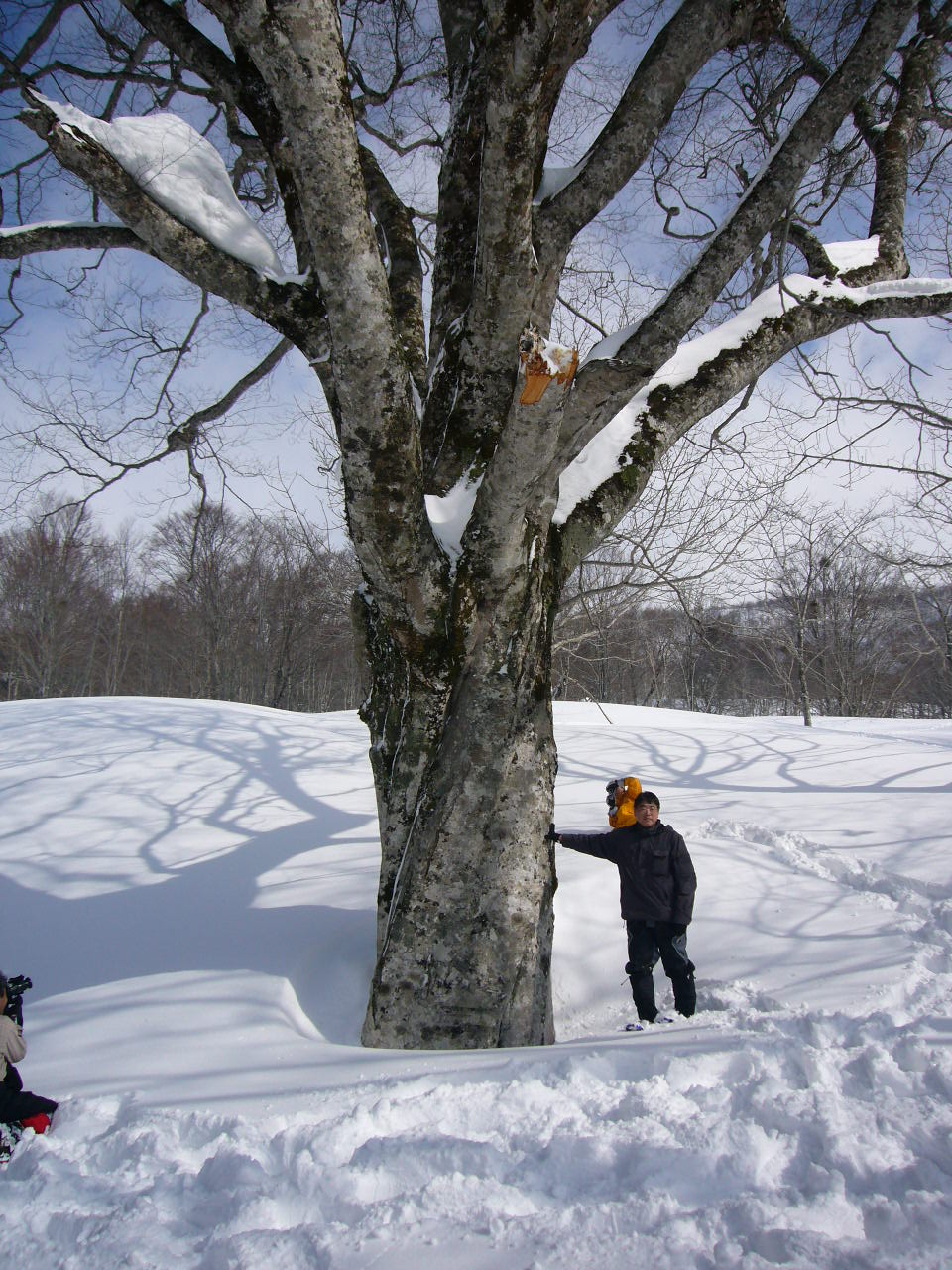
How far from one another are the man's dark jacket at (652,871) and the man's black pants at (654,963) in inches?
3.4

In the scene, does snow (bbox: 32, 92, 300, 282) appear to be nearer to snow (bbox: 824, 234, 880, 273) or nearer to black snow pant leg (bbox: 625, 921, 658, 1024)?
snow (bbox: 824, 234, 880, 273)

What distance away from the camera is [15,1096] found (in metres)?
2.15

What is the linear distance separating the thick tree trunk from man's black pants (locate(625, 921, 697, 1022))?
30.6 inches

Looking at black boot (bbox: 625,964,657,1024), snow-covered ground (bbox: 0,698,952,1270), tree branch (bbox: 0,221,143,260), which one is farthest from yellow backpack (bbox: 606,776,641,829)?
tree branch (bbox: 0,221,143,260)

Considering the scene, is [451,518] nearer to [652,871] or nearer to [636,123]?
[636,123]

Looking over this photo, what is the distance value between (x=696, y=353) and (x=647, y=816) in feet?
8.41

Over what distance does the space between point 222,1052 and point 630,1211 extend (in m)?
1.59

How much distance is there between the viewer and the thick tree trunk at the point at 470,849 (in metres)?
2.91

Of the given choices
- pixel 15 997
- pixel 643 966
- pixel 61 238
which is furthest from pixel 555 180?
pixel 15 997

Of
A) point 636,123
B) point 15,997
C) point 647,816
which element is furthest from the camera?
point 647,816

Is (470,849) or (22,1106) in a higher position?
(470,849)

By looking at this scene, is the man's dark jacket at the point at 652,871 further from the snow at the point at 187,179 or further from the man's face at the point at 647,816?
the snow at the point at 187,179

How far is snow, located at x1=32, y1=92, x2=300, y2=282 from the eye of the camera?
109 inches

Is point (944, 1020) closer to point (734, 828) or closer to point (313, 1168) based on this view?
point (313, 1168)
